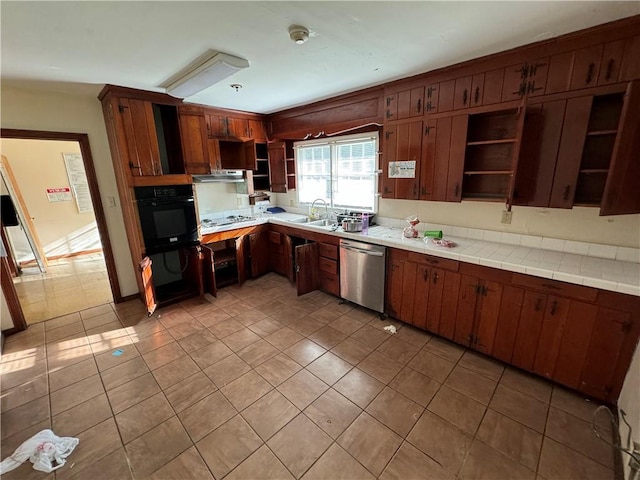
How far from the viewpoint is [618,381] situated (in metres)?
1.79

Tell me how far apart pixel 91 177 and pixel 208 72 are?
2097 millimetres

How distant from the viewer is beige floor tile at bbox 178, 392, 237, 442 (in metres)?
1.80

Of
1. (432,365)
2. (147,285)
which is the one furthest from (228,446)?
(147,285)

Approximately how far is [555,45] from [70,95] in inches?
178

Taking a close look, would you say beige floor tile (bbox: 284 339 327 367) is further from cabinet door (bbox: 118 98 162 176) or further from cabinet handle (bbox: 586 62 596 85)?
cabinet handle (bbox: 586 62 596 85)

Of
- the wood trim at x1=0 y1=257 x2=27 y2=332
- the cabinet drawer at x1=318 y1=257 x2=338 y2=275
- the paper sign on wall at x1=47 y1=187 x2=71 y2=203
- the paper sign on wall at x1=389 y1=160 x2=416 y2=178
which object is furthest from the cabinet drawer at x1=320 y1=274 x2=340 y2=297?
the paper sign on wall at x1=47 y1=187 x2=71 y2=203

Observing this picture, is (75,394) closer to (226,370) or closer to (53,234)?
(226,370)

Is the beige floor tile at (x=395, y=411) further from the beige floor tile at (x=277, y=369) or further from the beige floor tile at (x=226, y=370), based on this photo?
the beige floor tile at (x=226, y=370)

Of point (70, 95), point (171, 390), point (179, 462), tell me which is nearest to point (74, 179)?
point (70, 95)

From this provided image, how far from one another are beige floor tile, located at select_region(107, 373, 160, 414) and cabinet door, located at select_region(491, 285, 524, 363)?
9.14 ft

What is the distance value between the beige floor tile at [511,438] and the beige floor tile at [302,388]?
3.61ft

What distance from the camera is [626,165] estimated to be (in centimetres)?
169

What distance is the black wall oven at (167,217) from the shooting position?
312cm

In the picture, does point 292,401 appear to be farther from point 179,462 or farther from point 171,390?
point 171,390
